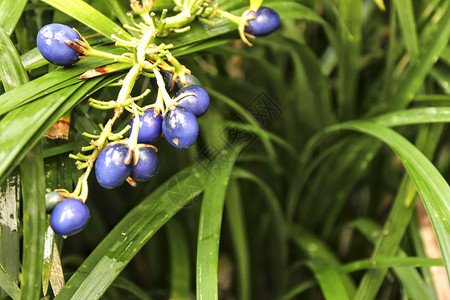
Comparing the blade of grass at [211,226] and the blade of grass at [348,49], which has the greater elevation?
the blade of grass at [348,49]

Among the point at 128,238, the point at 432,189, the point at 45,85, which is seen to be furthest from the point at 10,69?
the point at 432,189

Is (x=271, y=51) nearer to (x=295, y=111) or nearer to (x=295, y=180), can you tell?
(x=295, y=111)

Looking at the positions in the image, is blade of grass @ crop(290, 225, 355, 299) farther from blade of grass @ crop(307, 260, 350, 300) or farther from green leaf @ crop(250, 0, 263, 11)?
green leaf @ crop(250, 0, 263, 11)

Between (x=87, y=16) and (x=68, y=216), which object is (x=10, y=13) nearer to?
(x=87, y=16)

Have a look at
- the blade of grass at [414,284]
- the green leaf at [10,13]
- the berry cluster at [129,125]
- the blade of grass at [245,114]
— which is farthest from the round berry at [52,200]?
the blade of grass at [414,284]

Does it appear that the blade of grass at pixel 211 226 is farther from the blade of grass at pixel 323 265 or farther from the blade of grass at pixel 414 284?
the blade of grass at pixel 414 284

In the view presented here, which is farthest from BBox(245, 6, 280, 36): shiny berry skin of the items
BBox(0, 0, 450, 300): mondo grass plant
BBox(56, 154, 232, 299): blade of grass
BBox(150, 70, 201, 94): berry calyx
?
BBox(56, 154, 232, 299): blade of grass

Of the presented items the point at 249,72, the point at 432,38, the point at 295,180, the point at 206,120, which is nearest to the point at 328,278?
the point at 295,180
